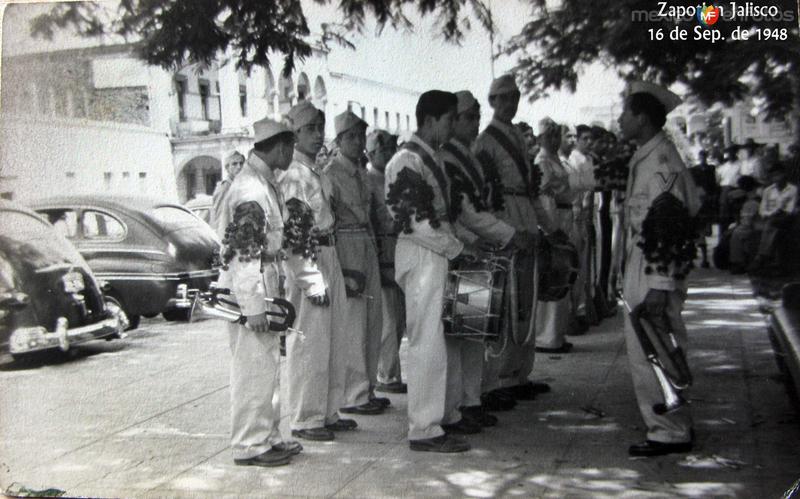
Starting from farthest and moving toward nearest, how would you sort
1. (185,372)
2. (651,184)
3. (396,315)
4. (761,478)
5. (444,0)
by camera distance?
(396,315) < (185,372) < (444,0) < (651,184) < (761,478)

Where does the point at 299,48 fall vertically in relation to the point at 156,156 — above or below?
above

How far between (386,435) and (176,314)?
1541mm

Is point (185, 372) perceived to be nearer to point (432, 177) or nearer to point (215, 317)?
point (215, 317)

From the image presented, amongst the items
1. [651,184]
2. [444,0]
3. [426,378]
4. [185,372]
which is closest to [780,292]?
[651,184]

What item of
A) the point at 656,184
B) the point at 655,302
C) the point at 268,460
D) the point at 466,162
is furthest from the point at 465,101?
A: the point at 268,460

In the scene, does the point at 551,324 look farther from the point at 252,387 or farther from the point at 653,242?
the point at 252,387

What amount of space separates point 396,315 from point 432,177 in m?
1.80

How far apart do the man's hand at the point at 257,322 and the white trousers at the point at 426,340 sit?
856 mm

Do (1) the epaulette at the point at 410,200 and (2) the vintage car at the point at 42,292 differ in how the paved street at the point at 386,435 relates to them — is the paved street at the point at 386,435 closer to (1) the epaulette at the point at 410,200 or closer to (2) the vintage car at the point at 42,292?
(2) the vintage car at the point at 42,292

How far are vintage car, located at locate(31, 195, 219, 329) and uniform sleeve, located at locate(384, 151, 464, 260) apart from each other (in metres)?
1.36

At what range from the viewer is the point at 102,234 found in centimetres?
623

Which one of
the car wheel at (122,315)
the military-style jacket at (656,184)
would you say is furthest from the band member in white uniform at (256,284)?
the military-style jacket at (656,184)

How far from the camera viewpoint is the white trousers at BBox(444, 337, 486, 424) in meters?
→ 5.97

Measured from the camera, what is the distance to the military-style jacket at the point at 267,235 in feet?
17.2
